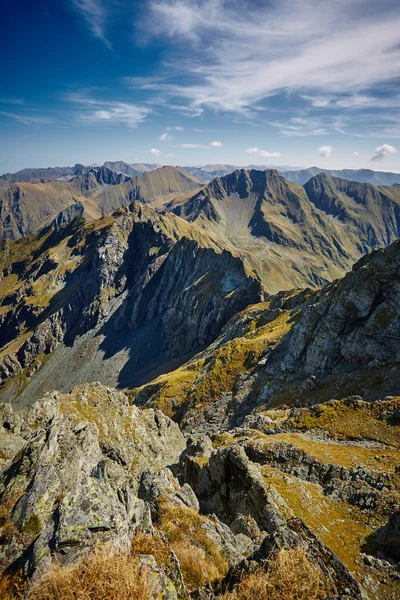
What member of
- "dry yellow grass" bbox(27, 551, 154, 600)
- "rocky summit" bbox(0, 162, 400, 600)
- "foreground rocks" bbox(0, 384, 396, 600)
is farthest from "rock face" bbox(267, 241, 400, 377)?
"dry yellow grass" bbox(27, 551, 154, 600)

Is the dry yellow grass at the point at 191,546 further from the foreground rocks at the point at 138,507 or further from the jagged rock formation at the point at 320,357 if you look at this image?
the jagged rock formation at the point at 320,357

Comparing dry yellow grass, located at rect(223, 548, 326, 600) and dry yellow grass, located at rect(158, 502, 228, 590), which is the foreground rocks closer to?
dry yellow grass, located at rect(158, 502, 228, 590)

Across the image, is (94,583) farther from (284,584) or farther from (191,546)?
(191,546)

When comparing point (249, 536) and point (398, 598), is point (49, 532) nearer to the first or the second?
point (249, 536)

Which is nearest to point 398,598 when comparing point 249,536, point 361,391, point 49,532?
point 249,536

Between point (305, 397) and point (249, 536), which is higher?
point (249, 536)
